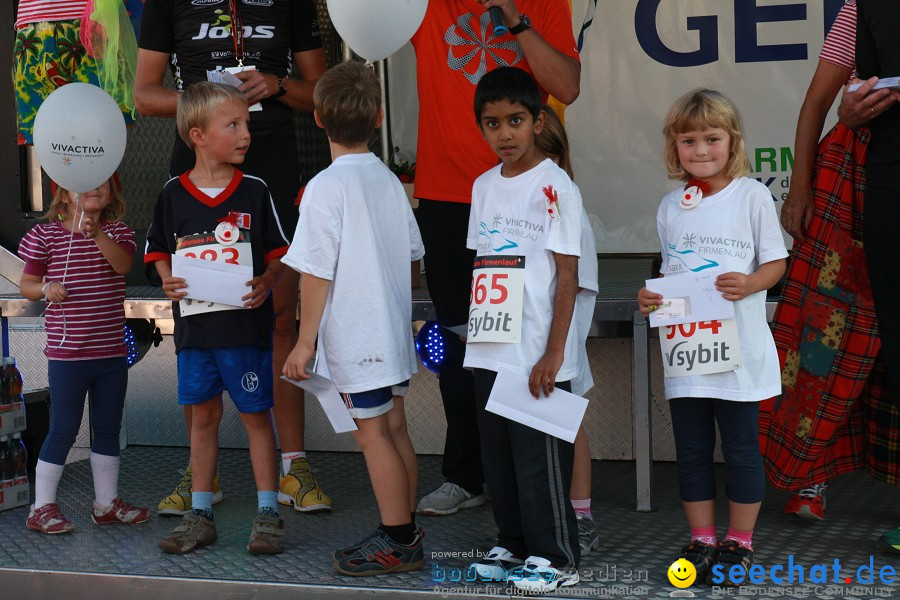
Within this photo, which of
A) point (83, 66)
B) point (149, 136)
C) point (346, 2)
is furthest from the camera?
point (149, 136)

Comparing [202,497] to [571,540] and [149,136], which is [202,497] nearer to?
[571,540]

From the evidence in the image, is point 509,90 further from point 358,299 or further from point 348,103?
point 358,299

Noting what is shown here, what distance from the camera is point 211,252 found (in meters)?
3.43

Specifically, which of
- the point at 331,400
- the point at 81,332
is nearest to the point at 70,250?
the point at 81,332

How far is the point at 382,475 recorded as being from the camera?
313 cm

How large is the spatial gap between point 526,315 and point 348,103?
2.63 feet

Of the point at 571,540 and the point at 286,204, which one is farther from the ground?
the point at 286,204

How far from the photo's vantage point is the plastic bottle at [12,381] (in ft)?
13.7

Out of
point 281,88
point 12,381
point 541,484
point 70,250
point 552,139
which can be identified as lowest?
point 541,484

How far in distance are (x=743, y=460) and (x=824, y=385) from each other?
2.17ft

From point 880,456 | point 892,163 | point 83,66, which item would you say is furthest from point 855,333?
point 83,66

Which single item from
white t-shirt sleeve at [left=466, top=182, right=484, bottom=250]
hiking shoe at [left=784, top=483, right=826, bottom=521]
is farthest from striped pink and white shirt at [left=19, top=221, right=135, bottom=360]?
hiking shoe at [left=784, top=483, right=826, bottom=521]

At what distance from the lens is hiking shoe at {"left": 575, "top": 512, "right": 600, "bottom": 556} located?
327cm

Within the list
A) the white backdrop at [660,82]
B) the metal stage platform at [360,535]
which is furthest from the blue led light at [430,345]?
the white backdrop at [660,82]
